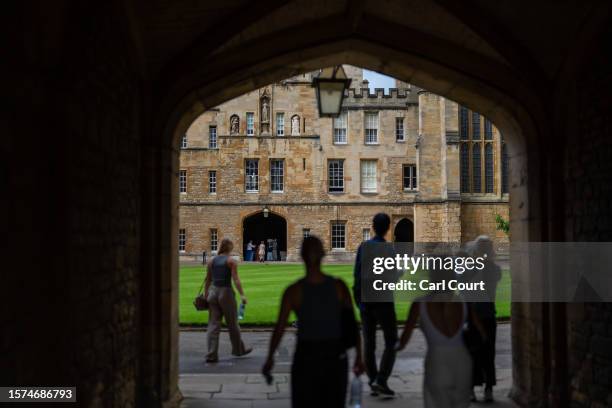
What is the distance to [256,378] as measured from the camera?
777 centimetres

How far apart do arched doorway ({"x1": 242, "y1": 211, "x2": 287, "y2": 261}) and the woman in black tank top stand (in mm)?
35606

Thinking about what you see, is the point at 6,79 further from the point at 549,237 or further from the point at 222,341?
the point at 222,341

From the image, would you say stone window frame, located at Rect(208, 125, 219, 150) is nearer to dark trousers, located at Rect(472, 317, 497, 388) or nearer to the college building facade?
the college building facade

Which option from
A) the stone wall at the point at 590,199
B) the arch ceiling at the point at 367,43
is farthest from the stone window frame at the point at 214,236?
the stone wall at the point at 590,199

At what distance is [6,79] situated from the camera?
10.7 feet

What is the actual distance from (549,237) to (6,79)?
196 inches

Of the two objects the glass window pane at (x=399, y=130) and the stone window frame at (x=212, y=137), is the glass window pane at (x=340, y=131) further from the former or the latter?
the stone window frame at (x=212, y=137)

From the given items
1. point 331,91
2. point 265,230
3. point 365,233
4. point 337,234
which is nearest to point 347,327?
point 331,91

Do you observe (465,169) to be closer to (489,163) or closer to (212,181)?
(489,163)

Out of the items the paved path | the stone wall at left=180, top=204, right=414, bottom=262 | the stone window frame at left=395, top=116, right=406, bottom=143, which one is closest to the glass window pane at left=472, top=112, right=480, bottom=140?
the stone window frame at left=395, top=116, right=406, bottom=143

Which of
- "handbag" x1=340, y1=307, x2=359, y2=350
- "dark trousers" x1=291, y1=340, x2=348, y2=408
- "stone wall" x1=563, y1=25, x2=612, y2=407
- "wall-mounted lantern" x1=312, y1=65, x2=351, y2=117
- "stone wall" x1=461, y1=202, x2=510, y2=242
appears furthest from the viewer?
"stone wall" x1=461, y1=202, x2=510, y2=242

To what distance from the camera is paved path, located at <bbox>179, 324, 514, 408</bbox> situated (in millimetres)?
6672

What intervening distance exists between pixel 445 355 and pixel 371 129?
34587 millimetres

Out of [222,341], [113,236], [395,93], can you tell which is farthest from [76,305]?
[395,93]
